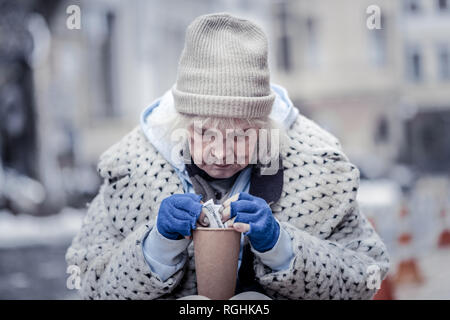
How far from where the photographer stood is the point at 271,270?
1.84 meters

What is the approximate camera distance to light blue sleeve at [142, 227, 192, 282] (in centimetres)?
177

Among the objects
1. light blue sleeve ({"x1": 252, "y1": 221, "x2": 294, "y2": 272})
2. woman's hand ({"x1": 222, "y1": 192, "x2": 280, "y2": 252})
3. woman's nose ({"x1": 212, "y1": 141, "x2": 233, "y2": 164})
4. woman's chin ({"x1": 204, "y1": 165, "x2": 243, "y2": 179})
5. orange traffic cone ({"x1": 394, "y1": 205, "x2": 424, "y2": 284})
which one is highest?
woman's nose ({"x1": 212, "y1": 141, "x2": 233, "y2": 164})

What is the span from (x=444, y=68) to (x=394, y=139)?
282 centimetres

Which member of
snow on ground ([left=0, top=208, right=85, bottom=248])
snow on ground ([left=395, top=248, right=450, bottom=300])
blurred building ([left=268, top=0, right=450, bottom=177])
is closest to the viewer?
snow on ground ([left=395, top=248, right=450, bottom=300])

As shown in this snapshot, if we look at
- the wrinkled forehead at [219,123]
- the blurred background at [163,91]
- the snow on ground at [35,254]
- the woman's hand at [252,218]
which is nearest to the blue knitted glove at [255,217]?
the woman's hand at [252,218]

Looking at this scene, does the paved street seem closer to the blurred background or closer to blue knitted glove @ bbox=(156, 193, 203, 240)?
the blurred background

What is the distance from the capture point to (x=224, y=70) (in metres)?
1.86

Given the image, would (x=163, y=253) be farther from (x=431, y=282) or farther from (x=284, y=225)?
(x=431, y=282)

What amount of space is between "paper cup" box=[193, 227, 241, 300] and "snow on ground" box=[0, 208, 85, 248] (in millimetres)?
7563

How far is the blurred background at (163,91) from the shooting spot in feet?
30.7

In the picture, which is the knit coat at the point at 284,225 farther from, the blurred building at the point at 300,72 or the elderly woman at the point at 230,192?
the blurred building at the point at 300,72

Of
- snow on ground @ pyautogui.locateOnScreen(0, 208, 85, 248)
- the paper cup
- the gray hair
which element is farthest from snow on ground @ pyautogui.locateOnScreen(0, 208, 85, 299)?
the paper cup

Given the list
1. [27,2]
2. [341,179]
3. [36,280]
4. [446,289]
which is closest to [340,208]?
[341,179]
